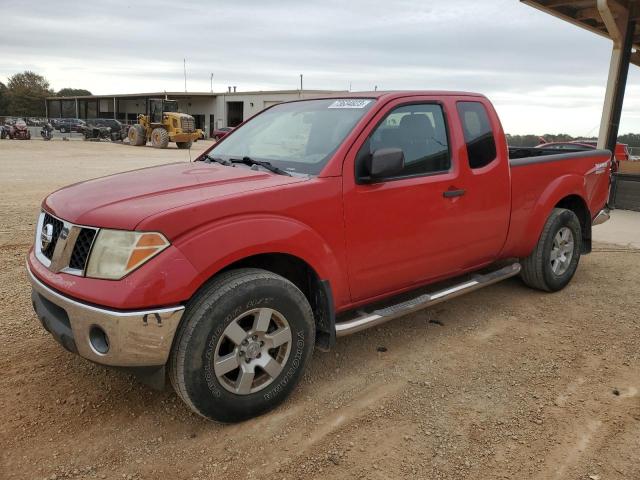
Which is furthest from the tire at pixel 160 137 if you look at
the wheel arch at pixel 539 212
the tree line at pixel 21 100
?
the tree line at pixel 21 100

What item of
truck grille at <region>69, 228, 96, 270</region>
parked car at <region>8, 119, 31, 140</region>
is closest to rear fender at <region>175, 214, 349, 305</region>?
truck grille at <region>69, 228, 96, 270</region>

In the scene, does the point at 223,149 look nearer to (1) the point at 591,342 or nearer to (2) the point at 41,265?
(2) the point at 41,265

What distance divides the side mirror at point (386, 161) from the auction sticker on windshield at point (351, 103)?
22.9 inches

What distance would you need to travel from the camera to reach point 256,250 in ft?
9.18

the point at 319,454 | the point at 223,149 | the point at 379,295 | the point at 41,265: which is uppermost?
the point at 223,149

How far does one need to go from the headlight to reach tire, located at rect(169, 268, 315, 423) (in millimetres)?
328

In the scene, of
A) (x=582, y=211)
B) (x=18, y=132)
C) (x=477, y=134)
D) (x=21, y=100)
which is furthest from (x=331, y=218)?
(x=21, y=100)

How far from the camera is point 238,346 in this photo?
2.79 metres

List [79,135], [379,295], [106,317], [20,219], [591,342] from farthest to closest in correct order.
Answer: [79,135]
[20,219]
[591,342]
[379,295]
[106,317]

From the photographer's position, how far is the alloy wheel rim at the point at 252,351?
9.01 feet

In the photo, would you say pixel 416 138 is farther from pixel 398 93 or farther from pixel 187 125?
pixel 187 125

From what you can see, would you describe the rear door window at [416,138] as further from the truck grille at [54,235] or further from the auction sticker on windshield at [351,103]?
the truck grille at [54,235]

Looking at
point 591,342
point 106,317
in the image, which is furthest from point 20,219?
point 591,342

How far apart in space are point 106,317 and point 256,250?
80 centimetres
